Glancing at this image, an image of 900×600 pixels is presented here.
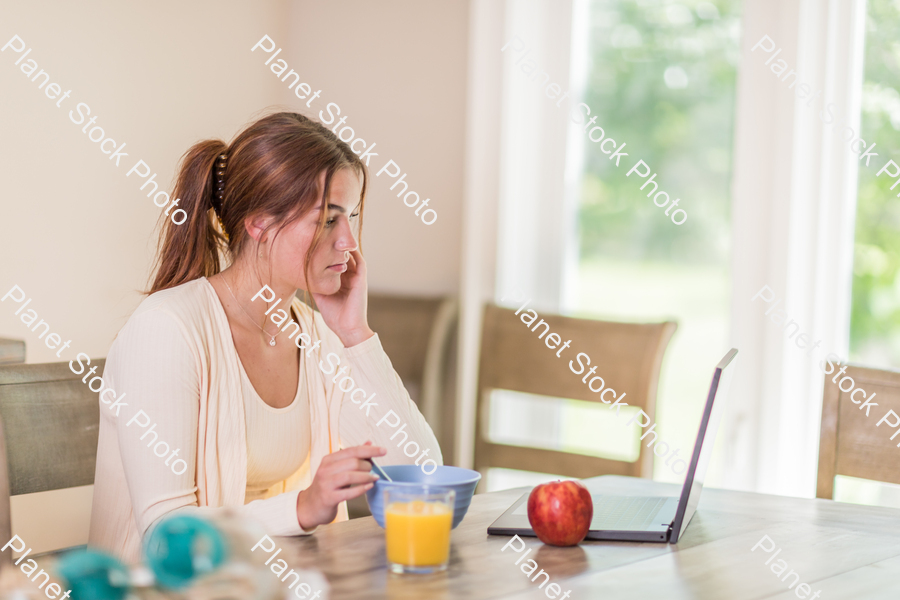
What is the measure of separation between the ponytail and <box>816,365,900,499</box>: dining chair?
3.46 feet

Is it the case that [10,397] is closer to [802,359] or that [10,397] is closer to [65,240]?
[65,240]

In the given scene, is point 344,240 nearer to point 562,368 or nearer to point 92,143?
point 562,368

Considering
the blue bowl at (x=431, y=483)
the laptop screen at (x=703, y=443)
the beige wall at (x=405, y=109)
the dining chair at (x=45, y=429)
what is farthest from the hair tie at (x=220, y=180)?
the beige wall at (x=405, y=109)

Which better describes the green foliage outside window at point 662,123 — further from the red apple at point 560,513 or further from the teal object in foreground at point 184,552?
the teal object in foreground at point 184,552

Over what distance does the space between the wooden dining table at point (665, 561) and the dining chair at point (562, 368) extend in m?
0.61

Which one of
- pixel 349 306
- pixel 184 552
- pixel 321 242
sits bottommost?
pixel 184 552

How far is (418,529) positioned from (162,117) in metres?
1.82

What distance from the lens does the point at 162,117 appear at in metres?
2.41

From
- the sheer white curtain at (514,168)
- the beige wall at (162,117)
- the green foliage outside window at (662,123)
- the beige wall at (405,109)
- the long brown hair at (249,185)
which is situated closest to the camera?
the long brown hair at (249,185)

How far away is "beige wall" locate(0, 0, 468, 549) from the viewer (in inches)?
82.4

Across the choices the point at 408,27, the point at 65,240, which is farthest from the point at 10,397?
the point at 408,27

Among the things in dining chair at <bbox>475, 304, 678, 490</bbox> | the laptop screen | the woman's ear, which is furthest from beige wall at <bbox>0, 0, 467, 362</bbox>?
the laptop screen

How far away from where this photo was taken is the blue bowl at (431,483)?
101cm

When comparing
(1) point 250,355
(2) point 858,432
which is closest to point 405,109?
(1) point 250,355
